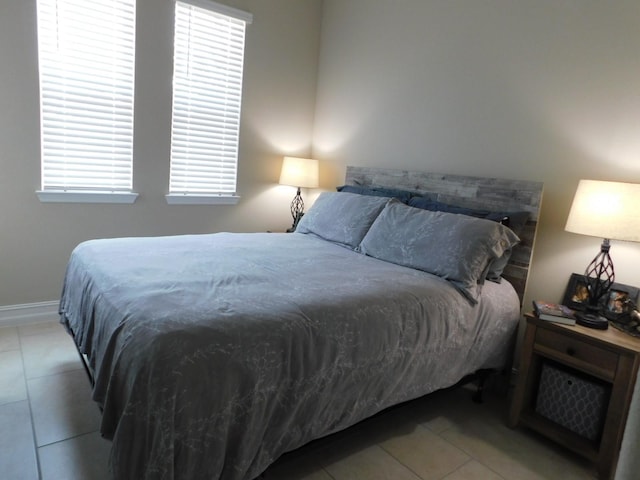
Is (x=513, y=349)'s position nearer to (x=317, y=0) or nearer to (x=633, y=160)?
(x=633, y=160)

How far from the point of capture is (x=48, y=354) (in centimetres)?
262

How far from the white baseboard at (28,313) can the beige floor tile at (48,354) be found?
9.8 inches

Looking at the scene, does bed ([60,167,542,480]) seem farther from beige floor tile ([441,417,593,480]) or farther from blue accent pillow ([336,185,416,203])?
beige floor tile ([441,417,593,480])

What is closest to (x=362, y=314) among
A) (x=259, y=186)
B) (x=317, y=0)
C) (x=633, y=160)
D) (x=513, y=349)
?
(x=513, y=349)

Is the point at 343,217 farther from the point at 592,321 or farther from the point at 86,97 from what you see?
the point at 86,97

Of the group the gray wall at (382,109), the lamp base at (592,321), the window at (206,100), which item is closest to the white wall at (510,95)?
the gray wall at (382,109)

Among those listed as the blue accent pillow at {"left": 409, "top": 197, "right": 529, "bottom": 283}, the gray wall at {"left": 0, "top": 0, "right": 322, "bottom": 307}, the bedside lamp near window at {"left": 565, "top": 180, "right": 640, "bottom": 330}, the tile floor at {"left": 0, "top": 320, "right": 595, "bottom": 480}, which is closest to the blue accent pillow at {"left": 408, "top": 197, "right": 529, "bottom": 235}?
the blue accent pillow at {"left": 409, "top": 197, "right": 529, "bottom": 283}

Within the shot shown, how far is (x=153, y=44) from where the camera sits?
318cm

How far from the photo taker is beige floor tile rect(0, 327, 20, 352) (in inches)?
105

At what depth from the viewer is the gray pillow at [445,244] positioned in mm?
2195

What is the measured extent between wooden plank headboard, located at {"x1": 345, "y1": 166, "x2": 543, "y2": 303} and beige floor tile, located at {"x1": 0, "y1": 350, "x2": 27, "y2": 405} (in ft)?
8.83

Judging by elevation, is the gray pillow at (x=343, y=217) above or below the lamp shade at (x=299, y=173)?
below

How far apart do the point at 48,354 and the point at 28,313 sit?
0.61 meters

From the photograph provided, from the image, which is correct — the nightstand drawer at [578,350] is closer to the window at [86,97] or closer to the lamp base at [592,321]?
the lamp base at [592,321]
